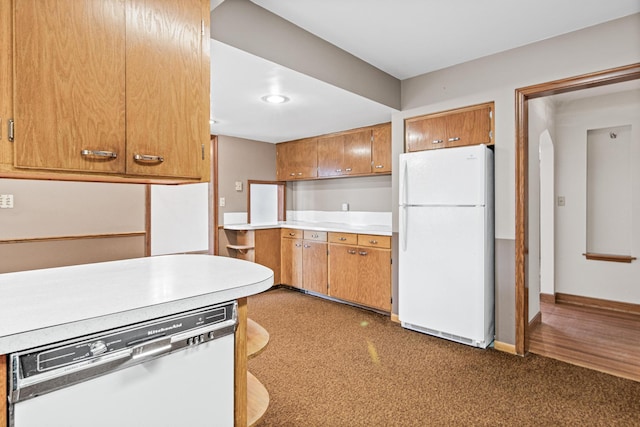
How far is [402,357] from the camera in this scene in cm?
264

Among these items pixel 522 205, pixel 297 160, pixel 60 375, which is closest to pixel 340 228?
pixel 297 160

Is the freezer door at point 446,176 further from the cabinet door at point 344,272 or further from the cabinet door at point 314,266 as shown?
the cabinet door at point 314,266

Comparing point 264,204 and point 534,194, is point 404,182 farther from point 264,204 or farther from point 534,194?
point 264,204

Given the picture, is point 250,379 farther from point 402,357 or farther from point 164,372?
point 402,357

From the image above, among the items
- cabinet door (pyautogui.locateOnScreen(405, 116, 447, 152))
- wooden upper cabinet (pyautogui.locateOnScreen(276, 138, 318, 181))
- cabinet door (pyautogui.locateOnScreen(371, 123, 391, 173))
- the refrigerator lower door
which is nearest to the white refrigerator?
the refrigerator lower door

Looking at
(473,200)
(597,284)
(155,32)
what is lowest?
(597,284)

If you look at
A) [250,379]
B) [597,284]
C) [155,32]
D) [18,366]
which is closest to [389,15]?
[155,32]

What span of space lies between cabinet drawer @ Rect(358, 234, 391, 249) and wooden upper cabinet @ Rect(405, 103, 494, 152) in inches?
36.1

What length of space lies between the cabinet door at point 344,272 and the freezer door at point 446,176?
3.27 ft

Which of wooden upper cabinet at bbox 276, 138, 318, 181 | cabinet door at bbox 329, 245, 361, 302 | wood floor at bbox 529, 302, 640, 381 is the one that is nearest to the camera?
wood floor at bbox 529, 302, 640, 381

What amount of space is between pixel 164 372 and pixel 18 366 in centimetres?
37

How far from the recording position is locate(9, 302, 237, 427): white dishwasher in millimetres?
861

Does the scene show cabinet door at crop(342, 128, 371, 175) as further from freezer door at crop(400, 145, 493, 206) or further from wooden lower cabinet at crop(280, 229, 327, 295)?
freezer door at crop(400, 145, 493, 206)

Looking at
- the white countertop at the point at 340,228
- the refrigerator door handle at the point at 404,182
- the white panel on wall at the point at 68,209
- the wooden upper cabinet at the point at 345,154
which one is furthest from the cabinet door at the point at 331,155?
the white panel on wall at the point at 68,209
